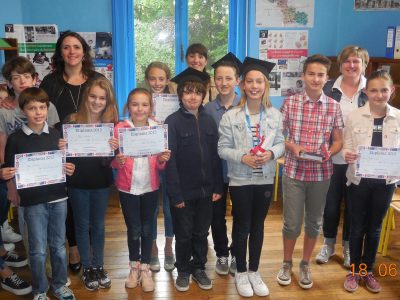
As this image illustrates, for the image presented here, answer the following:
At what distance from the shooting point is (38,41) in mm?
4539

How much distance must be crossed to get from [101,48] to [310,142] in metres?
3.01

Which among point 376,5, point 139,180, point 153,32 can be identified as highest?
point 376,5

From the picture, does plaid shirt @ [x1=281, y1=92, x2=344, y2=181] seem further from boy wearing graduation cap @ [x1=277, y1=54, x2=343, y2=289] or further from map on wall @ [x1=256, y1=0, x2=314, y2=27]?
map on wall @ [x1=256, y1=0, x2=314, y2=27]

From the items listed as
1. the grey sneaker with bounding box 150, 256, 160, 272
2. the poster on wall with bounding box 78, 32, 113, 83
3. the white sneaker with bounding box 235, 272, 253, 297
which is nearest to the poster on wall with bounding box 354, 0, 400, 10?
the poster on wall with bounding box 78, 32, 113, 83

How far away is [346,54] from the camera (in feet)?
9.20

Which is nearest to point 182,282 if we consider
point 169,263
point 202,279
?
point 202,279

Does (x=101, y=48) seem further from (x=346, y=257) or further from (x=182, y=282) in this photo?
(x=346, y=257)

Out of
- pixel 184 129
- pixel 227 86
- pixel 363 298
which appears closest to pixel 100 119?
pixel 184 129

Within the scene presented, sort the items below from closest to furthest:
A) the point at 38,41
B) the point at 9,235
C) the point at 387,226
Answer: the point at 387,226, the point at 9,235, the point at 38,41

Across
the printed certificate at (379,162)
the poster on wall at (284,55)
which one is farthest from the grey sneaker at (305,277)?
the poster on wall at (284,55)

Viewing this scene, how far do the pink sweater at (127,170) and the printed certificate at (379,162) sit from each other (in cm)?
123

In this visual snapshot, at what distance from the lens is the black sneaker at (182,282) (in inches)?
107

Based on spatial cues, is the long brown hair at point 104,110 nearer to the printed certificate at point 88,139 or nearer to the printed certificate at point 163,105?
the printed certificate at point 88,139

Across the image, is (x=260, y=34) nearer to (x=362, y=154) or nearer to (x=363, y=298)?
(x=362, y=154)
